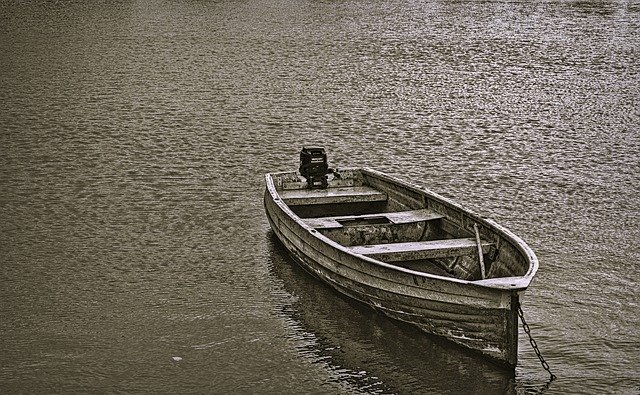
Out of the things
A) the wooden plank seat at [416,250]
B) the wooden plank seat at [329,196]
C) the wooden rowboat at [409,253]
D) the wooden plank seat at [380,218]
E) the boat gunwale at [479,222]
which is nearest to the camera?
the boat gunwale at [479,222]

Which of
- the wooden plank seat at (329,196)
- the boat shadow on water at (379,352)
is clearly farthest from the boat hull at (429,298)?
the wooden plank seat at (329,196)

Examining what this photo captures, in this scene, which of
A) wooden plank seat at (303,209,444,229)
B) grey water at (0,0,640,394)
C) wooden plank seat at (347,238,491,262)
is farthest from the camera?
wooden plank seat at (303,209,444,229)

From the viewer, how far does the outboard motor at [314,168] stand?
14.4 meters

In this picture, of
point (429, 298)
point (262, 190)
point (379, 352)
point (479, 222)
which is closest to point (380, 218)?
point (479, 222)

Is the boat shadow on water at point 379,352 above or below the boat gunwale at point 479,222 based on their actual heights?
below

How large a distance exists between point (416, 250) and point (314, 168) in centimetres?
311

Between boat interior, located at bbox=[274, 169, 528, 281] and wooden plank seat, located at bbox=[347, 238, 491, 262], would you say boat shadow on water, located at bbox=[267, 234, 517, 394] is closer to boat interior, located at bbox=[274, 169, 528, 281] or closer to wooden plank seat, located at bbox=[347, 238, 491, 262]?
wooden plank seat, located at bbox=[347, 238, 491, 262]

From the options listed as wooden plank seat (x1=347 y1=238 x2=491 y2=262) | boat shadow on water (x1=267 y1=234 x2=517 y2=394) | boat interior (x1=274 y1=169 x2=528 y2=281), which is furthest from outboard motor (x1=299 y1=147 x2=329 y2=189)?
wooden plank seat (x1=347 y1=238 x2=491 y2=262)

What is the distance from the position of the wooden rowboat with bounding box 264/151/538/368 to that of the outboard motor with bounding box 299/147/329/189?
0.25 ft

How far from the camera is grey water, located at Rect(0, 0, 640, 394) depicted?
1064 centimetres

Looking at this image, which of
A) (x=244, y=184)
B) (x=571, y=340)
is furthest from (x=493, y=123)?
(x=571, y=340)

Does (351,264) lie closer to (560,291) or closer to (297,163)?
(560,291)

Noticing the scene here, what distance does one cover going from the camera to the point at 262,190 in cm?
1719

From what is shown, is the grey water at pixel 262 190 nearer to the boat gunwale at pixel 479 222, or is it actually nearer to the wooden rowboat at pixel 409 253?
the wooden rowboat at pixel 409 253
